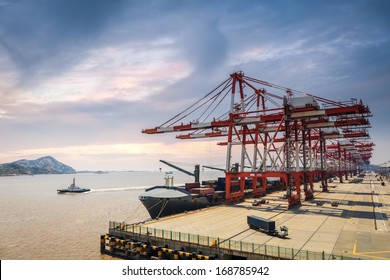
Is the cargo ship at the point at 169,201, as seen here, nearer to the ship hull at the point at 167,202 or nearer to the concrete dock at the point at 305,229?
the ship hull at the point at 167,202


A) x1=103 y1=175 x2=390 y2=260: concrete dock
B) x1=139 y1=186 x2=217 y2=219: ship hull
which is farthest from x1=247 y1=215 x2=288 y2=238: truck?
x1=139 y1=186 x2=217 y2=219: ship hull

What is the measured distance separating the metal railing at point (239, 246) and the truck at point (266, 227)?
434 cm

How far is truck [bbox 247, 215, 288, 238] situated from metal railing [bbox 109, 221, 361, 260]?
4.34 meters

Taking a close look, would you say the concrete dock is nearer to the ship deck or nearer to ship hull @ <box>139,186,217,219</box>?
the ship deck

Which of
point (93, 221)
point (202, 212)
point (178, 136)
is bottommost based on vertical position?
point (93, 221)

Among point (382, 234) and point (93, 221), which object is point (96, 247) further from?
point (382, 234)

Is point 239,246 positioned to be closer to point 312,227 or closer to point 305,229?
point 305,229

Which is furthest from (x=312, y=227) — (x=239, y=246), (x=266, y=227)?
(x=239, y=246)

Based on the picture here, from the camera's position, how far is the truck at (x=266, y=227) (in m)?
27.3

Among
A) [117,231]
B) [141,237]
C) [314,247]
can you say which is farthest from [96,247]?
[314,247]

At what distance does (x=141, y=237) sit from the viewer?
28.8 meters

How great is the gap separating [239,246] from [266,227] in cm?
592

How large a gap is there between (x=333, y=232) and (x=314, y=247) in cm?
769

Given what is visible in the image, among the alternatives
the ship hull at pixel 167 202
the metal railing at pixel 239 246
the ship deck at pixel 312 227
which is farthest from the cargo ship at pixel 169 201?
the metal railing at pixel 239 246
